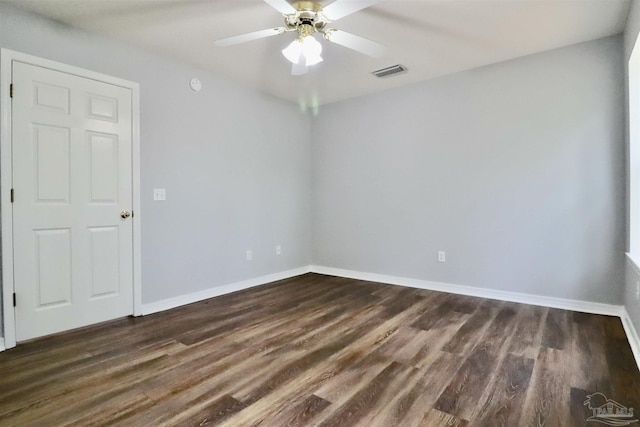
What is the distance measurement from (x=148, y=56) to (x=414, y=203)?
325 centimetres

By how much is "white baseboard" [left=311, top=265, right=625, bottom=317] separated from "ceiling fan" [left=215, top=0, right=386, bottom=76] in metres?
2.70

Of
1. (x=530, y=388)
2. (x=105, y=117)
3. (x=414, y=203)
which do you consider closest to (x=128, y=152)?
(x=105, y=117)

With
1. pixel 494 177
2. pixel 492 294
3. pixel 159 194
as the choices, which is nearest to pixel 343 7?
pixel 159 194

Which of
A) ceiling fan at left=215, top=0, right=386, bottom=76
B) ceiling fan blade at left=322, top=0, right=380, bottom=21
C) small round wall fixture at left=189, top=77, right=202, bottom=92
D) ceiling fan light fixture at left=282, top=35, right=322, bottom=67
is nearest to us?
ceiling fan blade at left=322, top=0, right=380, bottom=21

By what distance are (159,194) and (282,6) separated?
6.80 ft

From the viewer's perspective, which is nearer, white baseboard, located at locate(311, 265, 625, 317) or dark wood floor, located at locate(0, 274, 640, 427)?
dark wood floor, located at locate(0, 274, 640, 427)

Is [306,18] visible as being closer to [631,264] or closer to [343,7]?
[343,7]

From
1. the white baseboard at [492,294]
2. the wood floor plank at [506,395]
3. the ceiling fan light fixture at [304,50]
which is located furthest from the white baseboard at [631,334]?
the ceiling fan light fixture at [304,50]

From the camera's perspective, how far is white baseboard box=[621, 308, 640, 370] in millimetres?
2097

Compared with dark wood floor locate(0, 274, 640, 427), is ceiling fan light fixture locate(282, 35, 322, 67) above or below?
above

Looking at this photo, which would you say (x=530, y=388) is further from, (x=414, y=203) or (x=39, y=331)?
(x=39, y=331)

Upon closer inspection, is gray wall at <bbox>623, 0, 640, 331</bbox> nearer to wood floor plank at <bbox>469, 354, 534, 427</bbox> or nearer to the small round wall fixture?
wood floor plank at <bbox>469, 354, 534, 427</bbox>

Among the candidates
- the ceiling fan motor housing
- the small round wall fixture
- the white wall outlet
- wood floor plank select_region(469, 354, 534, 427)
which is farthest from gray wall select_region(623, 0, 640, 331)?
the white wall outlet

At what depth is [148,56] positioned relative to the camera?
3.02 m
